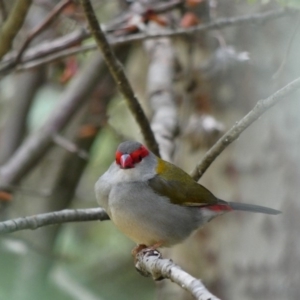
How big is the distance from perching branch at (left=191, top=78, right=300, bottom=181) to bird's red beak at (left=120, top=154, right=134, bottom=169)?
355mm

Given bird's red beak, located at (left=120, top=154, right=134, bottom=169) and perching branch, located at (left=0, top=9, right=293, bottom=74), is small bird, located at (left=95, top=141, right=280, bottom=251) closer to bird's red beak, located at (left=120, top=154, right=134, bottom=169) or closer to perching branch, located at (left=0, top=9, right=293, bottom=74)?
bird's red beak, located at (left=120, top=154, right=134, bottom=169)

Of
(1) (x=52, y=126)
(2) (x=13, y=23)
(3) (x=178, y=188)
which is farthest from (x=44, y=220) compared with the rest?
(1) (x=52, y=126)

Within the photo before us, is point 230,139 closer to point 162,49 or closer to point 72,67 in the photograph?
point 162,49

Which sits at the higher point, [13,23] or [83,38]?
[83,38]

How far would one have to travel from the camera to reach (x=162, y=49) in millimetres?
4547

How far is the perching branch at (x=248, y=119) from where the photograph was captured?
7.65ft

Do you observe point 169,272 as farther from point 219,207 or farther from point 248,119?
point 219,207

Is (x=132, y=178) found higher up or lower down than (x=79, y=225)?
lower down

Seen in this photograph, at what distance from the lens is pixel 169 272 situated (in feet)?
7.11

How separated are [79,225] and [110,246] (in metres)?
0.40

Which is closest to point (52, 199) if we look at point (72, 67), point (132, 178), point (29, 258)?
point (29, 258)

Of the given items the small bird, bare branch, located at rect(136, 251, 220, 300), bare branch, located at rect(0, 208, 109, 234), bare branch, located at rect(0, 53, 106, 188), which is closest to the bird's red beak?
the small bird

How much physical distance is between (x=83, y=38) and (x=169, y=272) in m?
2.21

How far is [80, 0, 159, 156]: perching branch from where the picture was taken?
2.88 metres
